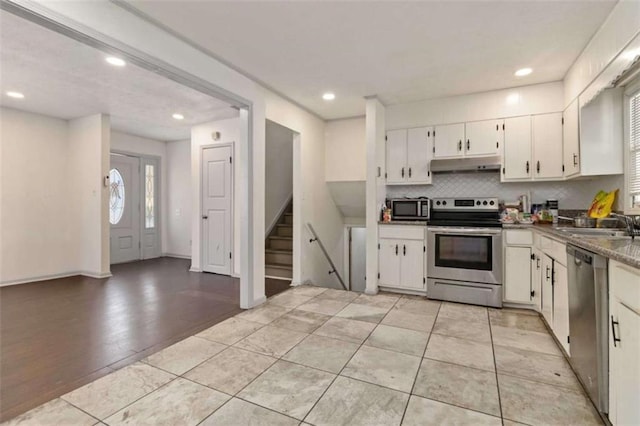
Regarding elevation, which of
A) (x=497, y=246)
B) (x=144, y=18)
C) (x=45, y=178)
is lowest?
(x=497, y=246)

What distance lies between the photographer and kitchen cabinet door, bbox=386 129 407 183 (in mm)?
4227

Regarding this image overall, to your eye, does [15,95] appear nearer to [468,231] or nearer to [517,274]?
[468,231]

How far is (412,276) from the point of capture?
3.90m

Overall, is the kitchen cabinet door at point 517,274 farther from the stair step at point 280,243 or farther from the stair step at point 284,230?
the stair step at point 284,230

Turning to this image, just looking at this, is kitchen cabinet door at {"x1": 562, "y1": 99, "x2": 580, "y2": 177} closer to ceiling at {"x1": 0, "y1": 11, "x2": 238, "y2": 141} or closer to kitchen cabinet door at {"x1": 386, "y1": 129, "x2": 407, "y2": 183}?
kitchen cabinet door at {"x1": 386, "y1": 129, "x2": 407, "y2": 183}

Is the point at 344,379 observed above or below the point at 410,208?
below

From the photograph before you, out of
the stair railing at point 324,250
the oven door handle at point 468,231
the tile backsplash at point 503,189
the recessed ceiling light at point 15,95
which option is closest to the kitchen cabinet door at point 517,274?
the oven door handle at point 468,231

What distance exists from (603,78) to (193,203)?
5.53m

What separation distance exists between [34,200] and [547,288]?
684 cm

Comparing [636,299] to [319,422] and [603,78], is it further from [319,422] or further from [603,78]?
[603,78]

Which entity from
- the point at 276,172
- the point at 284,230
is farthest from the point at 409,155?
the point at 284,230

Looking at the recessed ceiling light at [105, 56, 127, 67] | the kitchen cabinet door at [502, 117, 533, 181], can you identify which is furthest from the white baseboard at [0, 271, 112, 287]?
the kitchen cabinet door at [502, 117, 533, 181]

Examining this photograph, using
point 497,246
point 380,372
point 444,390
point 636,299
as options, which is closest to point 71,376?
point 380,372

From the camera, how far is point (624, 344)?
1355 mm
